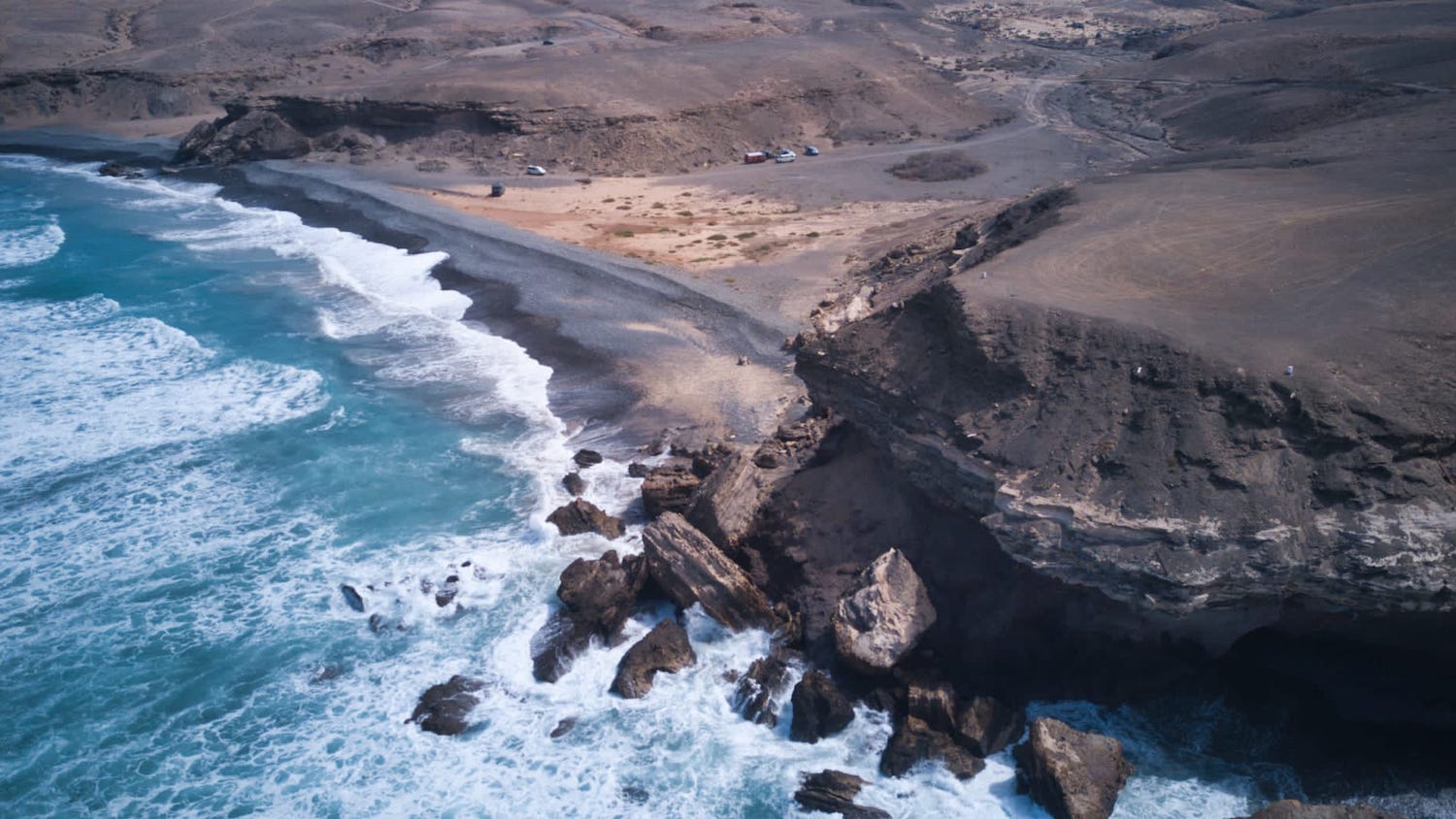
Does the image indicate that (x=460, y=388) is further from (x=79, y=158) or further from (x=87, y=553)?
(x=79, y=158)

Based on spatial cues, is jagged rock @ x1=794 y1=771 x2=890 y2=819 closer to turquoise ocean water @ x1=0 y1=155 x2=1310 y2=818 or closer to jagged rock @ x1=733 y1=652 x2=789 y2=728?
turquoise ocean water @ x1=0 y1=155 x2=1310 y2=818

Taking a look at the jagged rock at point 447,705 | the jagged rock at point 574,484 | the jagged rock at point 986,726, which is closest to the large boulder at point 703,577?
the jagged rock at point 447,705

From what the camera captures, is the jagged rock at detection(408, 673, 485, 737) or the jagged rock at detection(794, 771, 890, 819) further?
the jagged rock at detection(408, 673, 485, 737)

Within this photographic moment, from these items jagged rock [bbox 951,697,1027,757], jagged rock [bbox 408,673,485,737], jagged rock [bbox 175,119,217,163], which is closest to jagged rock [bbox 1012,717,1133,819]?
jagged rock [bbox 951,697,1027,757]

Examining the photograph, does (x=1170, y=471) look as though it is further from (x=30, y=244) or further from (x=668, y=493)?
(x=30, y=244)

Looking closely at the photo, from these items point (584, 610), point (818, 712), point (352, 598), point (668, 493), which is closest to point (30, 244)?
point (352, 598)
